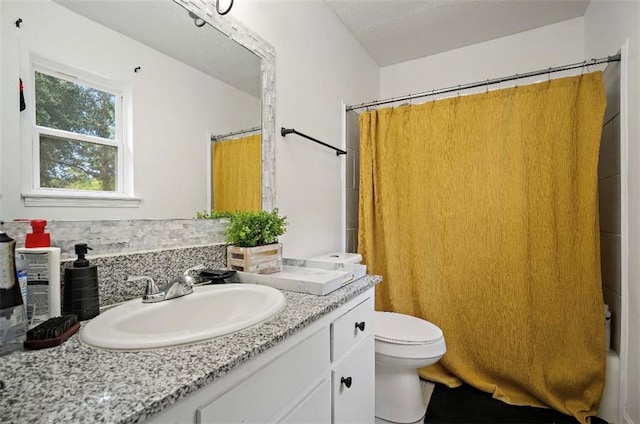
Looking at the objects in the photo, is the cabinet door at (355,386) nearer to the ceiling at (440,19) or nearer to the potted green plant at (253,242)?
the potted green plant at (253,242)

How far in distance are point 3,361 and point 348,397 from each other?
2.88ft

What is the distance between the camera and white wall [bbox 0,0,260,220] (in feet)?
2.31

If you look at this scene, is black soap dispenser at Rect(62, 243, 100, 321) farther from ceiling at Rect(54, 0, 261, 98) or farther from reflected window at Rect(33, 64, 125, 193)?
ceiling at Rect(54, 0, 261, 98)

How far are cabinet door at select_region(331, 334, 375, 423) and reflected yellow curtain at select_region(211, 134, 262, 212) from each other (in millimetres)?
716

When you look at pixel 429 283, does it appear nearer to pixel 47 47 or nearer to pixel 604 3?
pixel 604 3

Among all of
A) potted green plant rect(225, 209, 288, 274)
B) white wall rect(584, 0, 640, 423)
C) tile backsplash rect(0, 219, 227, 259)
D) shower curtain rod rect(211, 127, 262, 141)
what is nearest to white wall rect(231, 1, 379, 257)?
shower curtain rod rect(211, 127, 262, 141)

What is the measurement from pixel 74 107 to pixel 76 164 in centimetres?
15

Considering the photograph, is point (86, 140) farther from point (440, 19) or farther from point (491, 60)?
point (491, 60)

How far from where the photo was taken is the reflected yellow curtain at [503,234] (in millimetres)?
1560

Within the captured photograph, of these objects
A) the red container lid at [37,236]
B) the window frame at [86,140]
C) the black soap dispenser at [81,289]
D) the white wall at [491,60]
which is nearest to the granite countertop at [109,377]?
the black soap dispenser at [81,289]

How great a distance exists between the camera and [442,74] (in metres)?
2.47

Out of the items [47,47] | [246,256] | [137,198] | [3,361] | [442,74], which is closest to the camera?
[3,361]

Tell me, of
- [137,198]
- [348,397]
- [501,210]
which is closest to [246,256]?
[137,198]

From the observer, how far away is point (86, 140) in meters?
0.81
